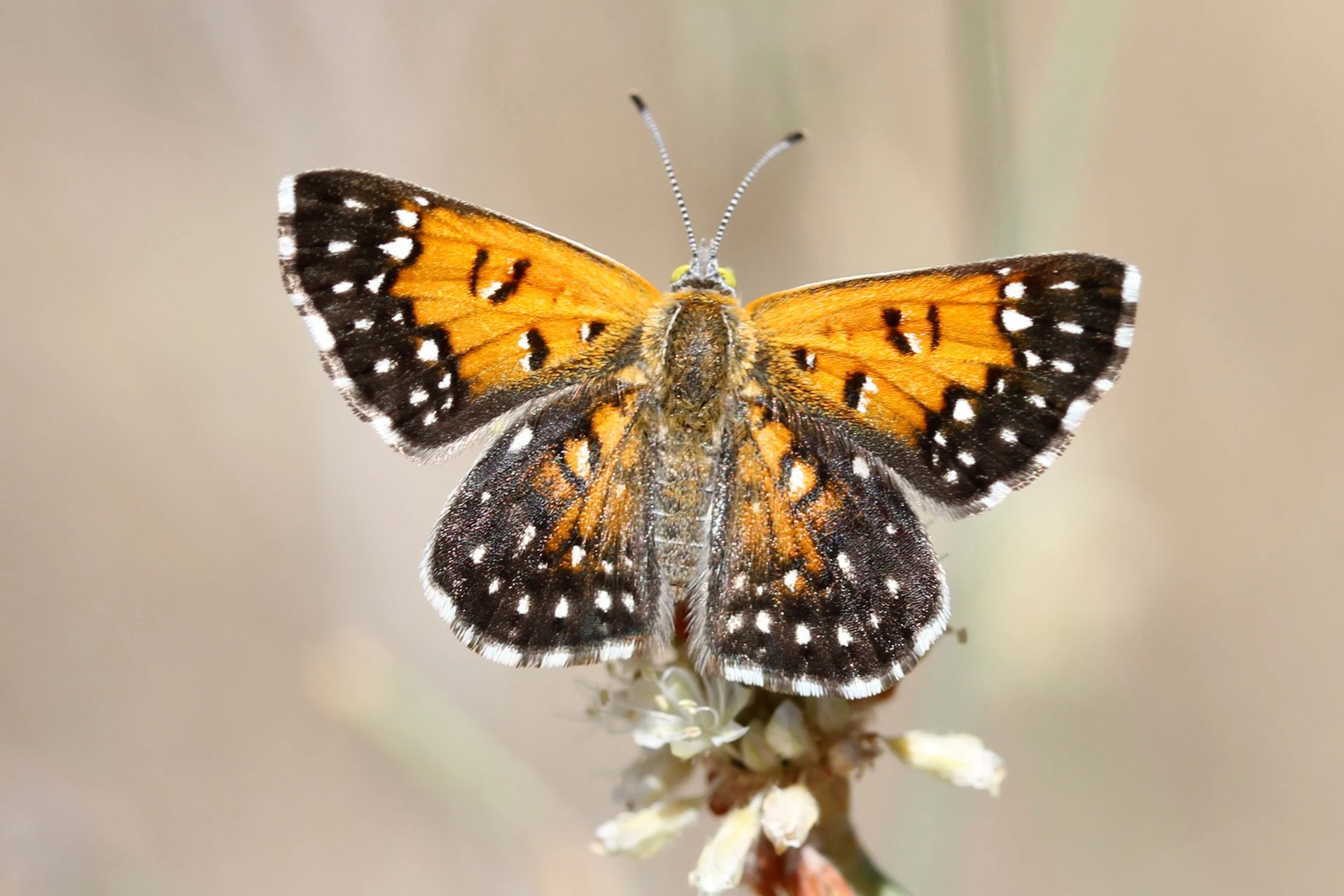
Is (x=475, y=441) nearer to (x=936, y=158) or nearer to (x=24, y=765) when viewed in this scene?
(x=936, y=158)

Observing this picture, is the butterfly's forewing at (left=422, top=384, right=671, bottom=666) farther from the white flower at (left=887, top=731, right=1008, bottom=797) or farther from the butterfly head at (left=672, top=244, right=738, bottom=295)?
the white flower at (left=887, top=731, right=1008, bottom=797)

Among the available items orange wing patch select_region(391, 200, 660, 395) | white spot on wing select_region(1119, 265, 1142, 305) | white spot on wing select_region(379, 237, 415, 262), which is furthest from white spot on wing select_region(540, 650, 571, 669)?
white spot on wing select_region(1119, 265, 1142, 305)

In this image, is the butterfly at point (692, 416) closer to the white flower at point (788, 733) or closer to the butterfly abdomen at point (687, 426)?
the butterfly abdomen at point (687, 426)

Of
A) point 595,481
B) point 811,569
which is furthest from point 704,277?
point 811,569

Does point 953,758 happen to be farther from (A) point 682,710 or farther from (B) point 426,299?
(B) point 426,299

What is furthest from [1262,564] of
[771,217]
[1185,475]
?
[771,217]

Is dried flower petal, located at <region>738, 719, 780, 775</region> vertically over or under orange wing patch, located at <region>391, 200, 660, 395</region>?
under
